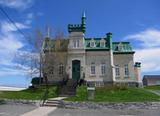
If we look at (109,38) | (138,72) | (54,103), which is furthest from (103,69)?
(54,103)

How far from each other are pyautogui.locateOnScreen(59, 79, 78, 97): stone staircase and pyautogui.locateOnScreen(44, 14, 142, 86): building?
237 centimetres

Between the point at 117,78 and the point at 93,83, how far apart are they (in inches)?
148

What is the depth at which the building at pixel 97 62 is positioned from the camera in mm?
36906

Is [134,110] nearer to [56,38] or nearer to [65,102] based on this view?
[65,102]

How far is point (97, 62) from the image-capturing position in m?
37.3

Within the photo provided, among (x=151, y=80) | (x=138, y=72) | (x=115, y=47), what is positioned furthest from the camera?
(x=151, y=80)

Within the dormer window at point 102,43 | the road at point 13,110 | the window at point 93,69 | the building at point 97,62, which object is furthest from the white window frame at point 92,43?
the road at point 13,110

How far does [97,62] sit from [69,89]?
7.96 m

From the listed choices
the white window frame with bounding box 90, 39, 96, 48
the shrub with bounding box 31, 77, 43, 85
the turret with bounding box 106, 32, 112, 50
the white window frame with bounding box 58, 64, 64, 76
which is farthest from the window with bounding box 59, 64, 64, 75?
Result: the turret with bounding box 106, 32, 112, 50

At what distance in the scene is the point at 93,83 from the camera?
36.8 meters

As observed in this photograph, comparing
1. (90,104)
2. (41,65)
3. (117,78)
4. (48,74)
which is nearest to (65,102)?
(90,104)

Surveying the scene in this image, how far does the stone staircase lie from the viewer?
95.6 ft

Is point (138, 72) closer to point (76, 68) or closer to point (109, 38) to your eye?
point (109, 38)

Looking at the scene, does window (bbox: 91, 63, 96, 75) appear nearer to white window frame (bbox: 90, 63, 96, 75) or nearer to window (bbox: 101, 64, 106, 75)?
white window frame (bbox: 90, 63, 96, 75)
